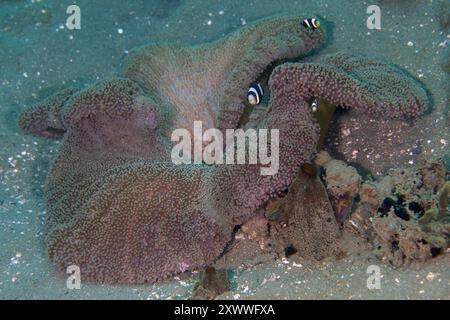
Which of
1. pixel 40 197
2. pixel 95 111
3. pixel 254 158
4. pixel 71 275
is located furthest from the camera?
pixel 40 197

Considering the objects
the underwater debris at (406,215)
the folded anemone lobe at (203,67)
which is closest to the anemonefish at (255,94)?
the folded anemone lobe at (203,67)

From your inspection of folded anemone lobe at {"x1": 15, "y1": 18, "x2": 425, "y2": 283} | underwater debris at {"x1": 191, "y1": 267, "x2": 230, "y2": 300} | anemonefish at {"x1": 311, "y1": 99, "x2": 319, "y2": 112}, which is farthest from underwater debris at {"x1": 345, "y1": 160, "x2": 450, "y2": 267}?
underwater debris at {"x1": 191, "y1": 267, "x2": 230, "y2": 300}

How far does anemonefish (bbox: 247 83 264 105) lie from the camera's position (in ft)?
12.1

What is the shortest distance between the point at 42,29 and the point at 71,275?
4984 mm

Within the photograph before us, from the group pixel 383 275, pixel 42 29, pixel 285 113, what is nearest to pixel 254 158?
pixel 285 113

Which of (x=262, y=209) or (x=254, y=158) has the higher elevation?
(x=254, y=158)

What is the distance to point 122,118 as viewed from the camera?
3.80 metres

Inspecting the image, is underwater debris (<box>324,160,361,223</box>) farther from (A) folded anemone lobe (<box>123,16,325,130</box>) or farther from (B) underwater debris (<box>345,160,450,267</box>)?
(A) folded anemone lobe (<box>123,16,325,130</box>)

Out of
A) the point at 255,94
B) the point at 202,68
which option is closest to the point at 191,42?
the point at 202,68

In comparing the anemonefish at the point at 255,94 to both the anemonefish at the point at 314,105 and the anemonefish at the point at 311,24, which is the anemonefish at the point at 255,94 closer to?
the anemonefish at the point at 314,105

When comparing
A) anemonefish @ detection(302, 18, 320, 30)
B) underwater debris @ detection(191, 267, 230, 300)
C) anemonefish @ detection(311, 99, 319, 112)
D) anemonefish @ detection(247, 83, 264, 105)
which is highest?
anemonefish @ detection(302, 18, 320, 30)

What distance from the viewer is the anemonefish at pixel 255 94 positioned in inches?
145

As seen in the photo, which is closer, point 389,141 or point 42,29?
point 389,141

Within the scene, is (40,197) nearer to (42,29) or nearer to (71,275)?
(71,275)
